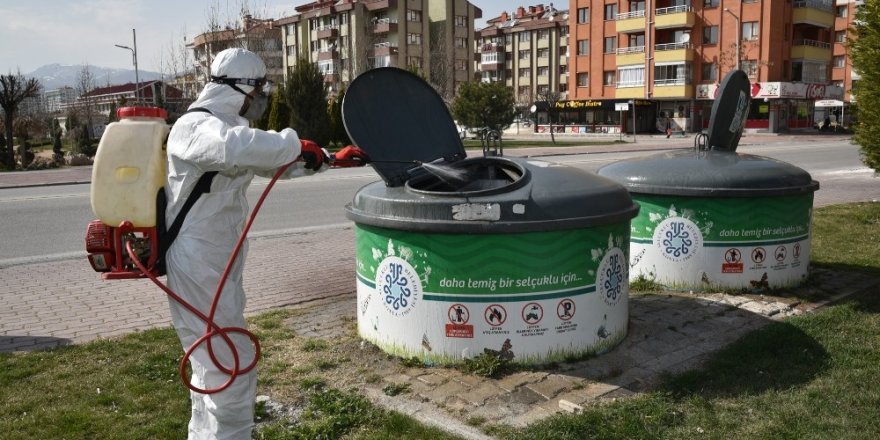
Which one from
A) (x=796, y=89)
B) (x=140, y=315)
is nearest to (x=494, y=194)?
(x=140, y=315)

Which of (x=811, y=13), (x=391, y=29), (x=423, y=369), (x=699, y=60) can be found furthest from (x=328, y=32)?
(x=423, y=369)

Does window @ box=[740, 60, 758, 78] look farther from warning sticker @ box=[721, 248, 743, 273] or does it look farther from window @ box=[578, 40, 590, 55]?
warning sticker @ box=[721, 248, 743, 273]

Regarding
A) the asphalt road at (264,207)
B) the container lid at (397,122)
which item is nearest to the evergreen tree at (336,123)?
the asphalt road at (264,207)

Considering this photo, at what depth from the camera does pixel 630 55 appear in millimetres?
59250

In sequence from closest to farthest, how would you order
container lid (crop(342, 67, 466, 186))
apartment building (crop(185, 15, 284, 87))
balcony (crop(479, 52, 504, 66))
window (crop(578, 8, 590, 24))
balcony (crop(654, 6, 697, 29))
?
container lid (crop(342, 67, 466, 186)) < apartment building (crop(185, 15, 284, 87)) < balcony (crop(654, 6, 697, 29)) < window (crop(578, 8, 590, 24)) < balcony (crop(479, 52, 504, 66))

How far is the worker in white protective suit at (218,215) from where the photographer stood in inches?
129

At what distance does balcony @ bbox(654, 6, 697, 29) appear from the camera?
55375mm

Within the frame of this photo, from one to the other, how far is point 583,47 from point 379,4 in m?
20.4

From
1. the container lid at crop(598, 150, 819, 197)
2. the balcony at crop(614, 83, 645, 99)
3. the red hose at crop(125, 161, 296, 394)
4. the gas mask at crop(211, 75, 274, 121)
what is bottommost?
the red hose at crop(125, 161, 296, 394)

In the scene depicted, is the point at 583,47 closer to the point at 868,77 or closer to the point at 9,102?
the point at 9,102

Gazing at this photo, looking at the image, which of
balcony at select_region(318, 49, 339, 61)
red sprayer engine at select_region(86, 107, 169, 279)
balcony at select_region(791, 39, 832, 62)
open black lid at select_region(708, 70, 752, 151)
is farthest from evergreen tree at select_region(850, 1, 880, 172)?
balcony at select_region(318, 49, 339, 61)

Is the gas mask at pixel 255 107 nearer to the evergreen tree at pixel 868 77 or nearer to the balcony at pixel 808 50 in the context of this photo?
the evergreen tree at pixel 868 77

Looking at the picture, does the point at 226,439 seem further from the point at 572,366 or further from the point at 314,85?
the point at 314,85

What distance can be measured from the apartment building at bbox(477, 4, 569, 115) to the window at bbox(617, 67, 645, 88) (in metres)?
18.9
